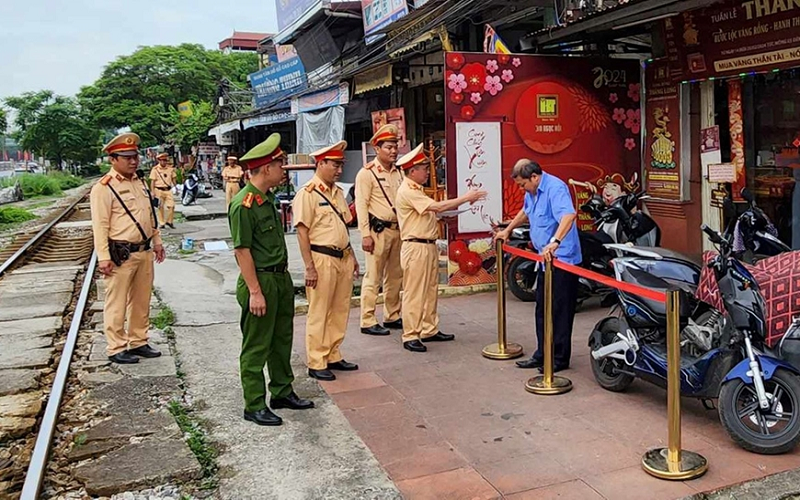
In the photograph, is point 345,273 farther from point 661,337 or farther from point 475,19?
point 475,19

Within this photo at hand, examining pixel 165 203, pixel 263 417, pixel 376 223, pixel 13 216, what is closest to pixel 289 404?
pixel 263 417

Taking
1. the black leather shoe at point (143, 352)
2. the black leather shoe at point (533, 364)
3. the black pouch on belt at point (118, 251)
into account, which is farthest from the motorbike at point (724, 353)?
the black pouch on belt at point (118, 251)

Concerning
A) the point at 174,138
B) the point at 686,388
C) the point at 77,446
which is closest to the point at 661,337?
the point at 686,388

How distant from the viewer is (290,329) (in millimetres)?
4668

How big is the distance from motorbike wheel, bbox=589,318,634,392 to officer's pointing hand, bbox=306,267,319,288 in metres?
1.99

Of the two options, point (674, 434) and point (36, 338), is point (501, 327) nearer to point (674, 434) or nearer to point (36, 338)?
point (674, 434)

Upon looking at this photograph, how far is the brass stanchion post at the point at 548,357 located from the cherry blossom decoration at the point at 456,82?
9.95 ft

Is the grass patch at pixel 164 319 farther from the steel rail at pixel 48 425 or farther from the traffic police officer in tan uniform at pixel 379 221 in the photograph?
the traffic police officer in tan uniform at pixel 379 221

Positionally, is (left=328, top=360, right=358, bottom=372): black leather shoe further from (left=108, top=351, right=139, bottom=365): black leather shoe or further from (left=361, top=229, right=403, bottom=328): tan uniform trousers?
(left=108, top=351, right=139, bottom=365): black leather shoe

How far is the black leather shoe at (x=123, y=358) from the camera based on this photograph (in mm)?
5844

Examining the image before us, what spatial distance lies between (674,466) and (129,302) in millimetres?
4422

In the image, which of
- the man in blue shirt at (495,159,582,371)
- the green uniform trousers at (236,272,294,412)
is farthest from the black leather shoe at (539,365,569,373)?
the green uniform trousers at (236,272,294,412)

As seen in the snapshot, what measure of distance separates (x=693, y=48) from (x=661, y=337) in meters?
4.00

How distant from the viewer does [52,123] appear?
4806cm
